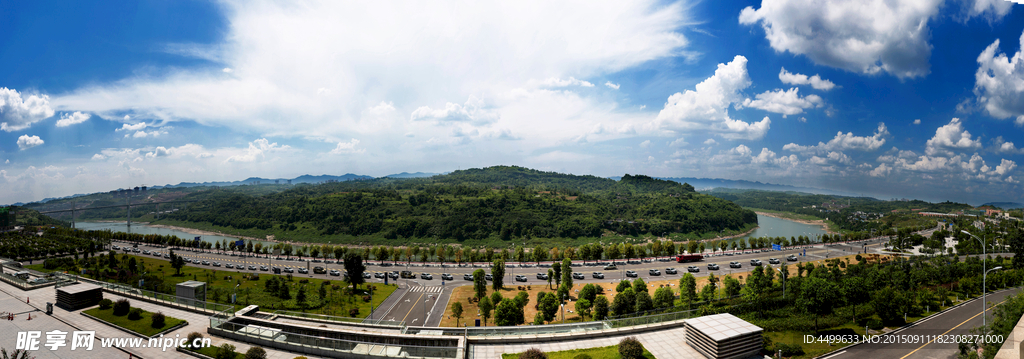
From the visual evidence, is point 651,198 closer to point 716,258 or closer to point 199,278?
point 716,258

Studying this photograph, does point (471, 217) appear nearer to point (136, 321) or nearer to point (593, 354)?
point (136, 321)

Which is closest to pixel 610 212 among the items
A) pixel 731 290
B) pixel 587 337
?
pixel 731 290

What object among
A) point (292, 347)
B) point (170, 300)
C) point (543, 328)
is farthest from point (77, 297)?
point (543, 328)

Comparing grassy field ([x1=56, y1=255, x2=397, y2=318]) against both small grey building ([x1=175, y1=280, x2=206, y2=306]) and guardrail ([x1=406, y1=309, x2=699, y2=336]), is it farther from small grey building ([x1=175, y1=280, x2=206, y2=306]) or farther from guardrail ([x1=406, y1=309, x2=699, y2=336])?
guardrail ([x1=406, y1=309, x2=699, y2=336])

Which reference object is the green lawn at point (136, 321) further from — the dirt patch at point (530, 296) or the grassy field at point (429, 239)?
the grassy field at point (429, 239)

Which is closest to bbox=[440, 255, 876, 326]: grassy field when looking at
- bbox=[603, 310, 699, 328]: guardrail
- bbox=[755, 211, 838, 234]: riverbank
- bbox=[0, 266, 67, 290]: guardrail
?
bbox=[603, 310, 699, 328]: guardrail
